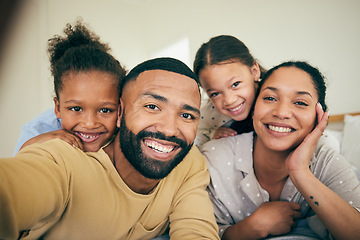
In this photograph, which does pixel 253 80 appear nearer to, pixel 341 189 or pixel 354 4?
pixel 341 189

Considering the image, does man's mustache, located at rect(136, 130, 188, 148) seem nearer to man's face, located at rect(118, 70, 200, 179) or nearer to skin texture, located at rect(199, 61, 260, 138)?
man's face, located at rect(118, 70, 200, 179)

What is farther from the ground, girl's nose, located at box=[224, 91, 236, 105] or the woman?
girl's nose, located at box=[224, 91, 236, 105]

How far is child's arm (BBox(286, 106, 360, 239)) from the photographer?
1.06 m

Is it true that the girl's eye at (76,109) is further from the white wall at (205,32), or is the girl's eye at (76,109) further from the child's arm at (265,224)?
the child's arm at (265,224)

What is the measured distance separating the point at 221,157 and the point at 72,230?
82 cm

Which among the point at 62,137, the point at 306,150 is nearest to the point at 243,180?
the point at 306,150

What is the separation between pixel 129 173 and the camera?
1.14m

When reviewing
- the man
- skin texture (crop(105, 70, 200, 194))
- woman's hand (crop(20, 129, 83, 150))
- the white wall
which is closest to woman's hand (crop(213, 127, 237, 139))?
the man

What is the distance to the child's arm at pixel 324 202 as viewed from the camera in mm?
1061

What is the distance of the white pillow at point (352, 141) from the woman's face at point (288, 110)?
1.14 m

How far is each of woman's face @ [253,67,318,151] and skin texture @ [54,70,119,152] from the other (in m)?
0.78

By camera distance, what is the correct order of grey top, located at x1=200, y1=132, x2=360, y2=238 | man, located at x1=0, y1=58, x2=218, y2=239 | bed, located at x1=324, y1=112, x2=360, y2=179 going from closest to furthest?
man, located at x1=0, y1=58, x2=218, y2=239
grey top, located at x1=200, y1=132, x2=360, y2=238
bed, located at x1=324, y1=112, x2=360, y2=179

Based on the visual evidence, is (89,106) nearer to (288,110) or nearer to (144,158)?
(144,158)

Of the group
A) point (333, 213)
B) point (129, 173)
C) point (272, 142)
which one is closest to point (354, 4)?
point (272, 142)
